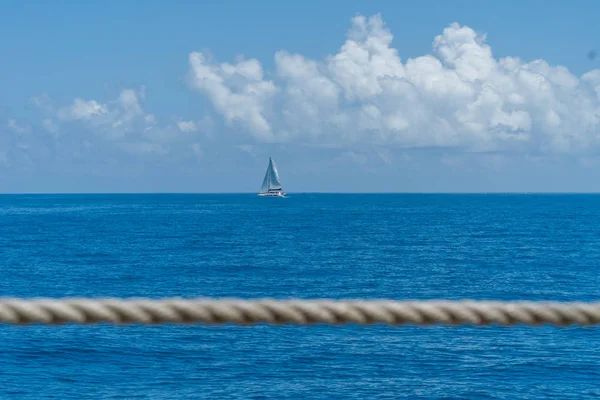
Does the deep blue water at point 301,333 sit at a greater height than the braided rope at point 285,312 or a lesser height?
lesser

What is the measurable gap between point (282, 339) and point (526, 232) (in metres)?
71.0

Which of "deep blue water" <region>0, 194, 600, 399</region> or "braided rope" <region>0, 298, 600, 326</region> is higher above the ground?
"braided rope" <region>0, 298, 600, 326</region>

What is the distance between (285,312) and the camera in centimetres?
219

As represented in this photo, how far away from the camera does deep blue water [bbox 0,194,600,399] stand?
27797mm

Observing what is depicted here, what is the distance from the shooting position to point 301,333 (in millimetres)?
36719

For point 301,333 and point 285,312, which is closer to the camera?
point 285,312

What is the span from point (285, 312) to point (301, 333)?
3532cm

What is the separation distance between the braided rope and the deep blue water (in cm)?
2529

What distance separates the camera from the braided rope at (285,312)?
6.98 feet

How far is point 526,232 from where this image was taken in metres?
96.4

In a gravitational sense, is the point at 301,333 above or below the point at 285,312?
below

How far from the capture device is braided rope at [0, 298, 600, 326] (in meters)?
2.13

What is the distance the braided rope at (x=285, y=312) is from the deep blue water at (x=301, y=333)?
83.0 ft

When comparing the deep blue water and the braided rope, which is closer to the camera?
the braided rope
